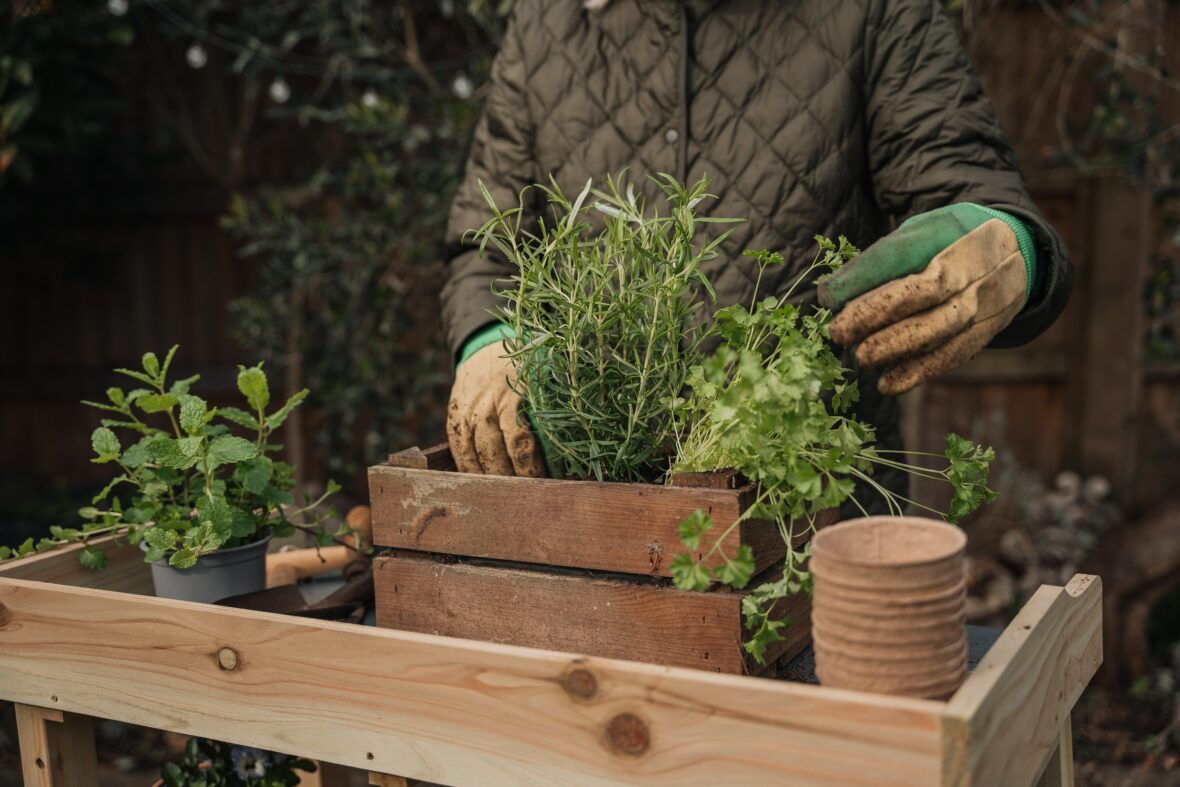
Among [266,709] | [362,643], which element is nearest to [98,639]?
[266,709]

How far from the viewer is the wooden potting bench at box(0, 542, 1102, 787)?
893mm

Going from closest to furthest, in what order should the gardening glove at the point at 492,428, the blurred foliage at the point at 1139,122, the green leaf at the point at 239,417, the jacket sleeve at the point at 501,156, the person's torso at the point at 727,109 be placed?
the gardening glove at the point at 492,428 → the green leaf at the point at 239,417 → the person's torso at the point at 727,109 → the jacket sleeve at the point at 501,156 → the blurred foliage at the point at 1139,122

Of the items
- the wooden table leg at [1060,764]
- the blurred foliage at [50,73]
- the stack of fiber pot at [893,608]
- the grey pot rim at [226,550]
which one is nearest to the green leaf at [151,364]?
the grey pot rim at [226,550]

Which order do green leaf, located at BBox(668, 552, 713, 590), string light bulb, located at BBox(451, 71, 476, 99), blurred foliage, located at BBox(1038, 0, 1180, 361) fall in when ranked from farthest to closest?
string light bulb, located at BBox(451, 71, 476, 99)
blurred foliage, located at BBox(1038, 0, 1180, 361)
green leaf, located at BBox(668, 552, 713, 590)

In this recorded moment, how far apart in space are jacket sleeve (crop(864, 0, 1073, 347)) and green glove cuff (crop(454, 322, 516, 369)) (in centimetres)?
61

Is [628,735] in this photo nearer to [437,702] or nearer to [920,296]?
[437,702]

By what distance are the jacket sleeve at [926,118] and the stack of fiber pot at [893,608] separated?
2.30ft

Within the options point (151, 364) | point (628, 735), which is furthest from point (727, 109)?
point (628, 735)

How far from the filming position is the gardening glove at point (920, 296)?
108cm

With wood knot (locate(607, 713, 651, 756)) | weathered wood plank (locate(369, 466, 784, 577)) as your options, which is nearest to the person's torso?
weathered wood plank (locate(369, 466, 784, 577))

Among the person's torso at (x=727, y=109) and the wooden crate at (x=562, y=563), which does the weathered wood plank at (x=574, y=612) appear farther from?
the person's torso at (x=727, y=109)

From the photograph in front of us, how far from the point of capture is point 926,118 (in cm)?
153

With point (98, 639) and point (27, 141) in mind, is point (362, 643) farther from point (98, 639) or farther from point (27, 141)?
point (27, 141)

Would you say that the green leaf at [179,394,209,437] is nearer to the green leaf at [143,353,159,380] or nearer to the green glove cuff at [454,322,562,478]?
the green leaf at [143,353,159,380]
